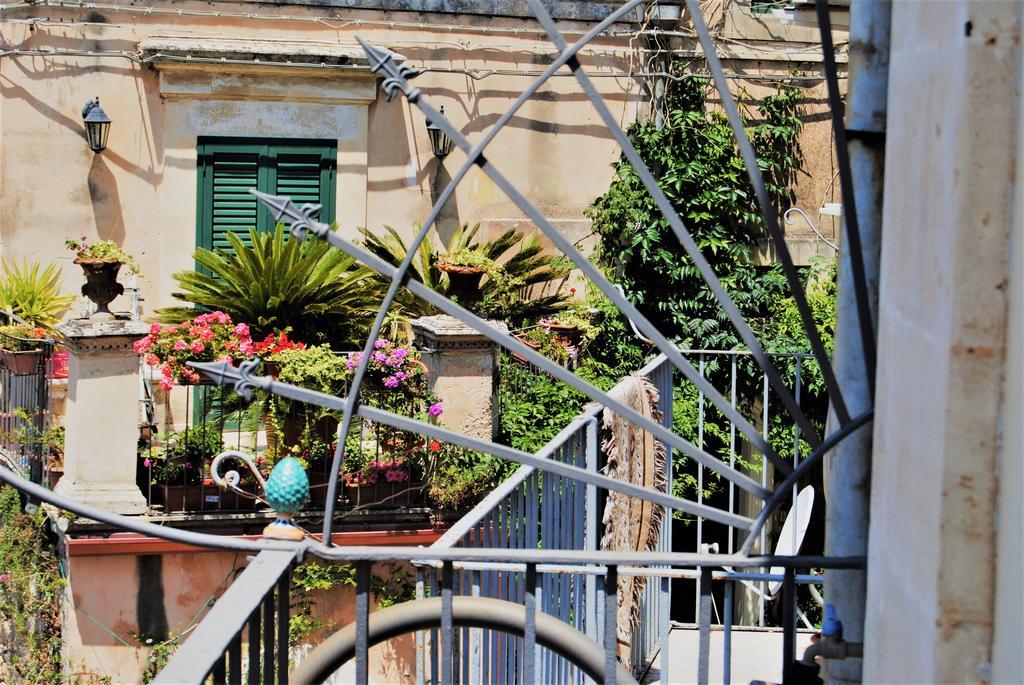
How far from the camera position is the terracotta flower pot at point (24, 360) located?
9062mm

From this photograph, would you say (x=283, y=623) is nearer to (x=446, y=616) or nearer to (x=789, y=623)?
(x=446, y=616)

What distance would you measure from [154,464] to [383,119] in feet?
13.1

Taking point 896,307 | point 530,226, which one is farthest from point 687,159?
point 896,307

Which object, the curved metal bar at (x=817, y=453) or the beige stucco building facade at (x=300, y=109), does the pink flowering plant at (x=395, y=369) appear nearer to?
the beige stucco building facade at (x=300, y=109)

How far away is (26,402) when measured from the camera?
30.3ft

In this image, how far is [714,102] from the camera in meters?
11.2

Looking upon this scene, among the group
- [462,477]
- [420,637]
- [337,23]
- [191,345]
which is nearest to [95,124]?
[337,23]

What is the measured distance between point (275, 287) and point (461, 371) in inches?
68.1

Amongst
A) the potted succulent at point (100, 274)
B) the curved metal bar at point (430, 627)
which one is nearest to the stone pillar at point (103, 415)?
the potted succulent at point (100, 274)

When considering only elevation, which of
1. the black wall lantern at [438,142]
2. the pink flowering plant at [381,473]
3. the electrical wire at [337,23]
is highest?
the electrical wire at [337,23]

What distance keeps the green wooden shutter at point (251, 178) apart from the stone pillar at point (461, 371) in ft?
8.58

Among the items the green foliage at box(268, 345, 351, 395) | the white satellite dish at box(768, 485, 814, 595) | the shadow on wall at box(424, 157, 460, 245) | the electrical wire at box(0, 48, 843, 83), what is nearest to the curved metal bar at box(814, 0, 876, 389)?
the white satellite dish at box(768, 485, 814, 595)

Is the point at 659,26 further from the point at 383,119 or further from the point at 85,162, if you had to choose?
the point at 85,162

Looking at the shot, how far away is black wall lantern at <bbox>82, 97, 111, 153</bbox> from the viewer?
10.5 metres
